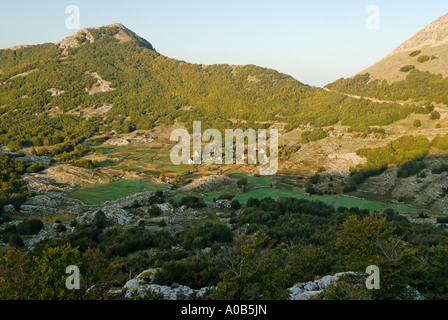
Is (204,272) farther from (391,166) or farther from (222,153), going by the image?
(222,153)

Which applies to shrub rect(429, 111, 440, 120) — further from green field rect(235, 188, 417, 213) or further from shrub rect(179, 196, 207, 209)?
shrub rect(179, 196, 207, 209)

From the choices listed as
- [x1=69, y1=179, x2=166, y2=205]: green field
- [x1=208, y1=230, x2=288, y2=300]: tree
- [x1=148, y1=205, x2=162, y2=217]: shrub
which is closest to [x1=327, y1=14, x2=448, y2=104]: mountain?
[x1=69, y1=179, x2=166, y2=205]: green field

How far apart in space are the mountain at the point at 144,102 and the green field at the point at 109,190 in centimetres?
4995

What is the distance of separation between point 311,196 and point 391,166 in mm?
25987

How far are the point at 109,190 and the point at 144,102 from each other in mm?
111033

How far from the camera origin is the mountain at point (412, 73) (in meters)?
109

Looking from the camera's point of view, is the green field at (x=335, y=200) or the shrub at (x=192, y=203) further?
the green field at (x=335, y=200)

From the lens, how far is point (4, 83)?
164m

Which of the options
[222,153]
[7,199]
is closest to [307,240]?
[7,199]

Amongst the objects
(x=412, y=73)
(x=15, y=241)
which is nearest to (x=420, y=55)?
(x=412, y=73)

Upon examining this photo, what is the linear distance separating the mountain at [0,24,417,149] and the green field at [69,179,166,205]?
4995 centimetres

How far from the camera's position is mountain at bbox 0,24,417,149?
4542 inches

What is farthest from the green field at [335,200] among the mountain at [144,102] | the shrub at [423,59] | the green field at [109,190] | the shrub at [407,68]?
the shrub at [423,59]

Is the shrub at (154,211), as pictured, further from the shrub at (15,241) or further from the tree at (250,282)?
the tree at (250,282)
